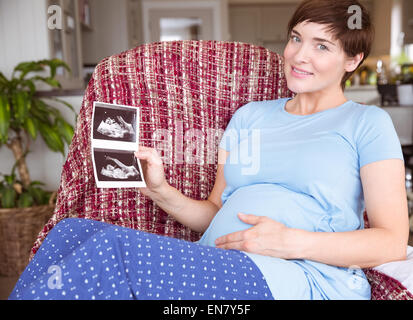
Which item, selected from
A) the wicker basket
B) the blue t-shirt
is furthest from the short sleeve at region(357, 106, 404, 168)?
the wicker basket

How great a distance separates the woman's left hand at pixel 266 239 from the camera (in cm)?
94

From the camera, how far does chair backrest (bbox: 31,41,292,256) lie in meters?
1.29

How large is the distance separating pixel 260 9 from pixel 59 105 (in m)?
5.39

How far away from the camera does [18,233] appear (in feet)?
7.23

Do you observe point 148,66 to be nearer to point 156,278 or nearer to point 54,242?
point 54,242

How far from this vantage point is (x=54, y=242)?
964 mm

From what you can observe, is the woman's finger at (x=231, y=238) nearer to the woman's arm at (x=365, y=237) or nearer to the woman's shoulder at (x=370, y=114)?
the woman's arm at (x=365, y=237)

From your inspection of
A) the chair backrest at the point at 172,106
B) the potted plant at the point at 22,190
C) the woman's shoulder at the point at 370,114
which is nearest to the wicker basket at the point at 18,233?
the potted plant at the point at 22,190

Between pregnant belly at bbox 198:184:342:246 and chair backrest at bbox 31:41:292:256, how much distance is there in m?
0.28

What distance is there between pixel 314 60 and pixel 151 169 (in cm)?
48

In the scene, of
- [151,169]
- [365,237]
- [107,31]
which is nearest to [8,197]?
[151,169]

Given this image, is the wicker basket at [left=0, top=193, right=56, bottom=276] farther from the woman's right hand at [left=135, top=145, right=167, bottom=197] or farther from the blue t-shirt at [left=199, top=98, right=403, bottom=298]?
the blue t-shirt at [left=199, top=98, right=403, bottom=298]
